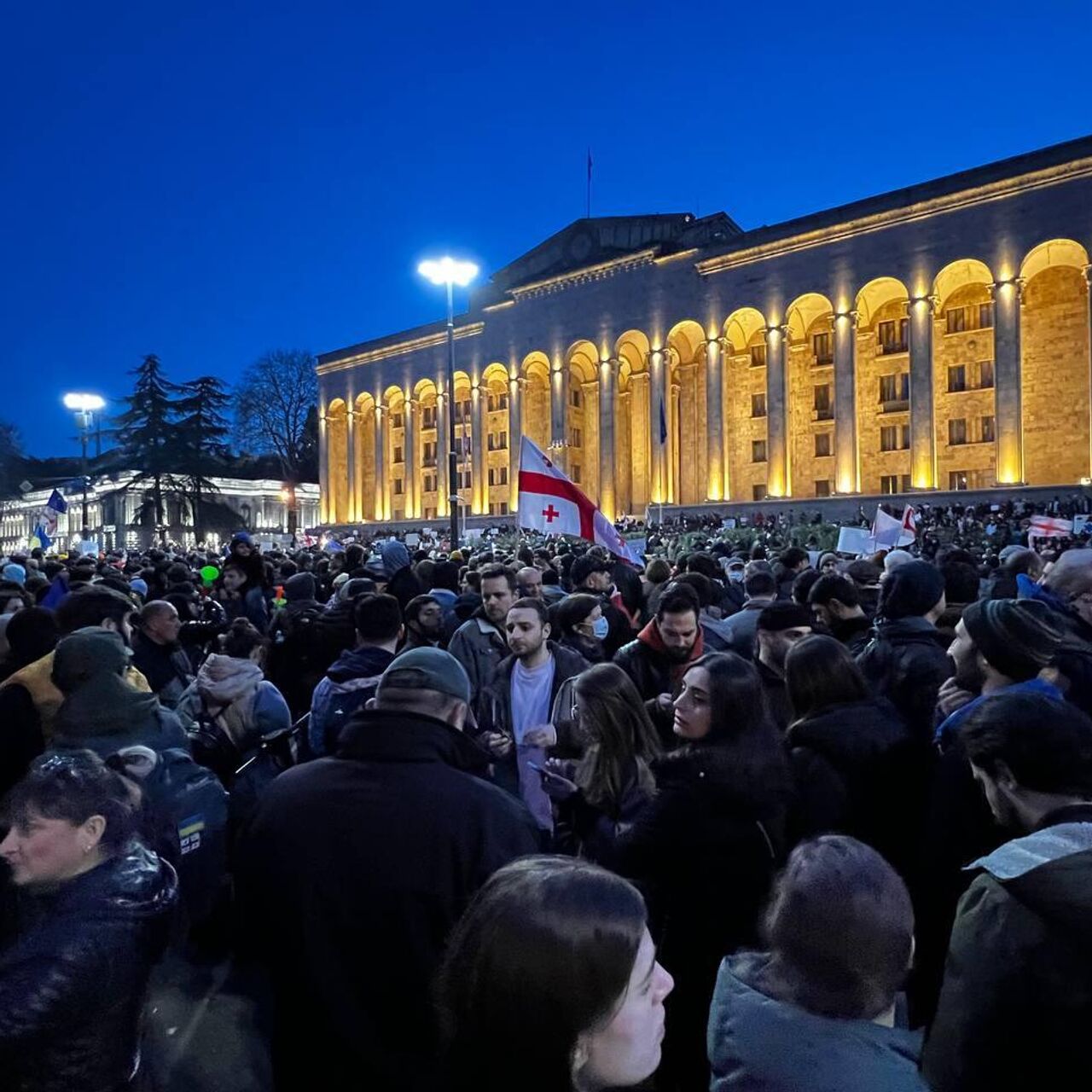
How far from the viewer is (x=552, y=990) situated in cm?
132

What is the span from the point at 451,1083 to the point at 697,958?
1765 mm

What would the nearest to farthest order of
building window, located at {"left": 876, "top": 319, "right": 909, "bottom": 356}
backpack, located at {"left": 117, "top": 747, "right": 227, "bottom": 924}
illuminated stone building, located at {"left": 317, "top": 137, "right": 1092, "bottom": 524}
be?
1. backpack, located at {"left": 117, "top": 747, "right": 227, "bottom": 924}
2. illuminated stone building, located at {"left": 317, "top": 137, "right": 1092, "bottom": 524}
3. building window, located at {"left": 876, "top": 319, "right": 909, "bottom": 356}

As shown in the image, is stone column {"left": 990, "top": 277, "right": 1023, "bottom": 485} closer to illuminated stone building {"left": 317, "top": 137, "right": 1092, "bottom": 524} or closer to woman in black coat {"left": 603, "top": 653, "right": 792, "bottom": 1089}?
illuminated stone building {"left": 317, "top": 137, "right": 1092, "bottom": 524}

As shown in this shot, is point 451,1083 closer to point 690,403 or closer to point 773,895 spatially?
point 773,895

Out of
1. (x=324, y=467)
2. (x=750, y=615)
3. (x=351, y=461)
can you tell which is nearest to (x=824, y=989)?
(x=750, y=615)

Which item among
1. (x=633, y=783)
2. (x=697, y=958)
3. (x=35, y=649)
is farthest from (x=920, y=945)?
(x=35, y=649)

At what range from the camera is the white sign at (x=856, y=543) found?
1457cm

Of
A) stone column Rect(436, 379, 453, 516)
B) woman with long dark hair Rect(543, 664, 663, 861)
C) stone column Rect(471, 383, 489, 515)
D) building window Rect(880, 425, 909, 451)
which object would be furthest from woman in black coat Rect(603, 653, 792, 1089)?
stone column Rect(436, 379, 453, 516)

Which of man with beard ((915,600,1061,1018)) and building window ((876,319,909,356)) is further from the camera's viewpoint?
building window ((876,319,909,356))

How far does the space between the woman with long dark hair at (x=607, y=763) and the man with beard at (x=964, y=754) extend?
0.99 m

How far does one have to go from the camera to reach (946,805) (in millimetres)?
2932

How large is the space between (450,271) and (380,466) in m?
40.5

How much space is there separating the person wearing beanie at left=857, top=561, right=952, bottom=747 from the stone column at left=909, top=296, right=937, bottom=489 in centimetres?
3595

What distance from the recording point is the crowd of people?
159 centimetres
